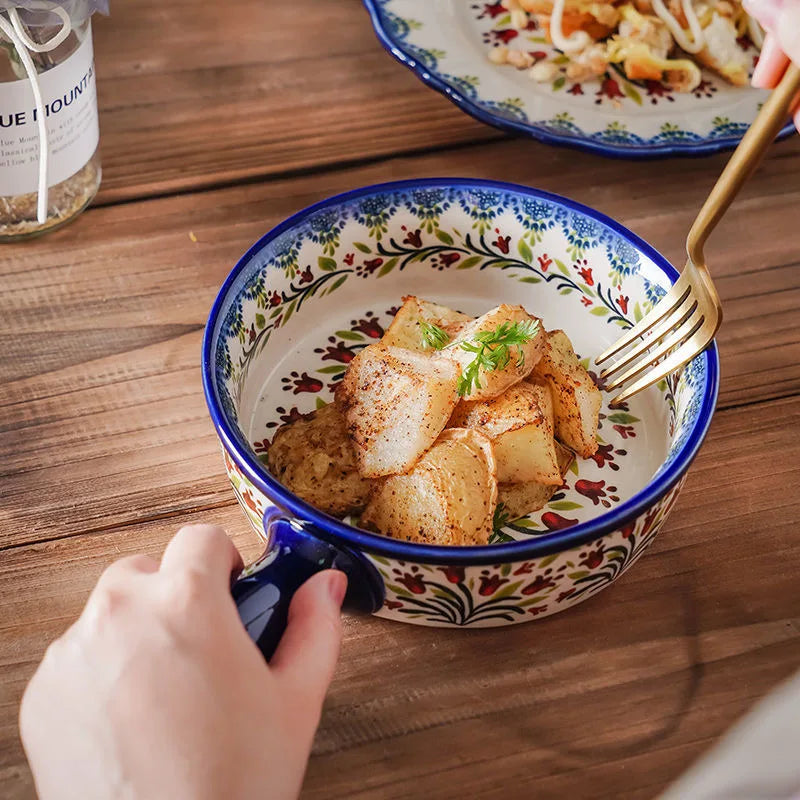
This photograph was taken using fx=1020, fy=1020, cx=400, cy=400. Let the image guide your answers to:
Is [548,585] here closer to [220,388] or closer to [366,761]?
[366,761]

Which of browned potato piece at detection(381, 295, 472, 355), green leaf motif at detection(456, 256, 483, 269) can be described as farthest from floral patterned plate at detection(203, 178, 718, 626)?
browned potato piece at detection(381, 295, 472, 355)

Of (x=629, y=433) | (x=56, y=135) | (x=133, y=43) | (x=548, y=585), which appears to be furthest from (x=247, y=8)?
(x=548, y=585)

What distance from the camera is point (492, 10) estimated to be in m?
1.58

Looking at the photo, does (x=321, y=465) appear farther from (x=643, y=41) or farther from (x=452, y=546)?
(x=643, y=41)

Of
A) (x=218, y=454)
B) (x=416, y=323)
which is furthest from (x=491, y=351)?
(x=218, y=454)

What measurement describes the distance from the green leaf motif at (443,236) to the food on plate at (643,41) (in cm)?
42

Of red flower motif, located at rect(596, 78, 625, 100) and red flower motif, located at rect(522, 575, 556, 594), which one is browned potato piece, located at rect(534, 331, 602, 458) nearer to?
red flower motif, located at rect(522, 575, 556, 594)

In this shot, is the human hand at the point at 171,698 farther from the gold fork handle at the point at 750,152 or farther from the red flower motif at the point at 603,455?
the gold fork handle at the point at 750,152

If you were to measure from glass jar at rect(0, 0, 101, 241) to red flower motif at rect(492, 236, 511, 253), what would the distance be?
1.74ft

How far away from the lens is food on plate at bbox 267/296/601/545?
0.89 m

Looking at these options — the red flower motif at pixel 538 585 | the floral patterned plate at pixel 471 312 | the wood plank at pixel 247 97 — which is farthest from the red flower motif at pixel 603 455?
the wood plank at pixel 247 97

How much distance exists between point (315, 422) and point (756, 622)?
0.46 metres

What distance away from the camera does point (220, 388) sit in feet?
3.02

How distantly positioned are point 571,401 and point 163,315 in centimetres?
52
